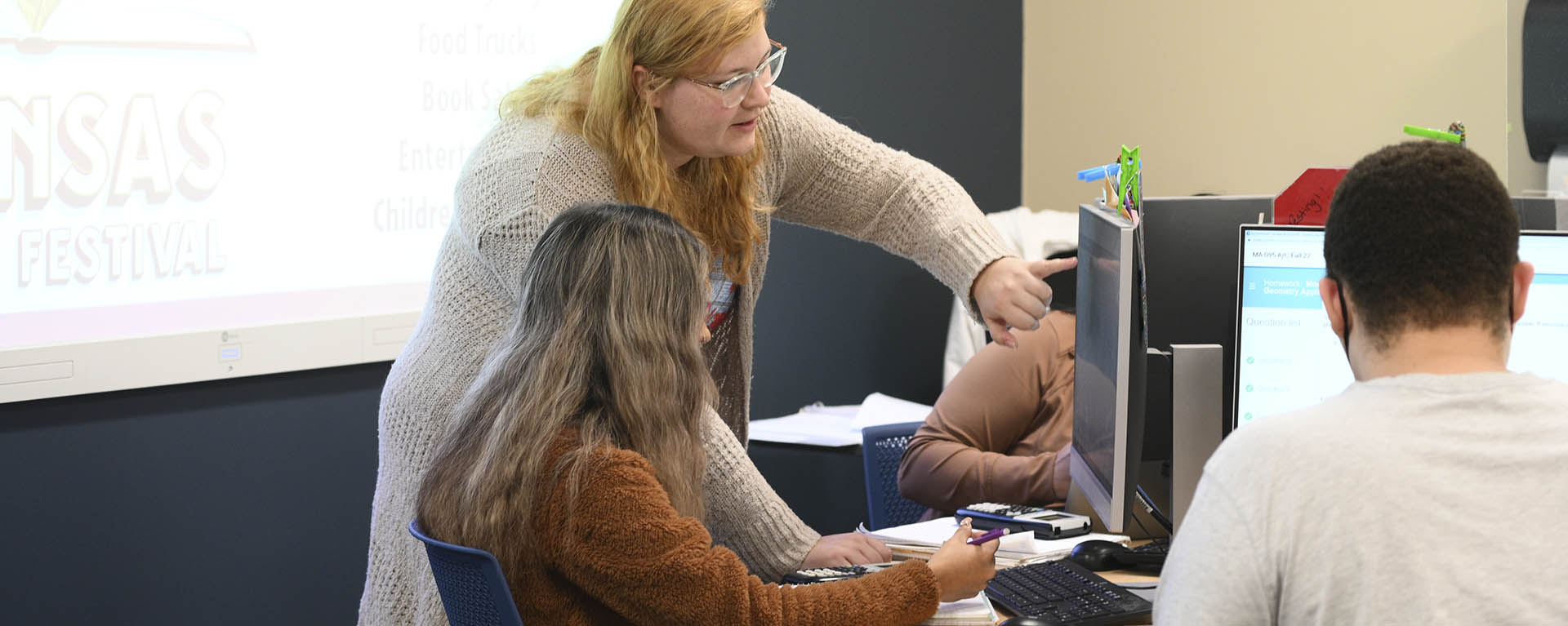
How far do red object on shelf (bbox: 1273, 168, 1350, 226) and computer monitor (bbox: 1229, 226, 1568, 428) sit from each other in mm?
236

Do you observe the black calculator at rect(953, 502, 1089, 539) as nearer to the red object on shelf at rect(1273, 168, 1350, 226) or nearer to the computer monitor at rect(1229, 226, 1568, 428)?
the computer monitor at rect(1229, 226, 1568, 428)

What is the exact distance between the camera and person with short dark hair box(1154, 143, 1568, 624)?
964 mm

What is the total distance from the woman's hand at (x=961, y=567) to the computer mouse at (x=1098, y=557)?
237mm

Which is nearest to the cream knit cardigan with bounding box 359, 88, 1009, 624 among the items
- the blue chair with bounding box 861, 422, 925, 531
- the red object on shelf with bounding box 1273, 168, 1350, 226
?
the red object on shelf with bounding box 1273, 168, 1350, 226

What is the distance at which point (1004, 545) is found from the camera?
1882mm

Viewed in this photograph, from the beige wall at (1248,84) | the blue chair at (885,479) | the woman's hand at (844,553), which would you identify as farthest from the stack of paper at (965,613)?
the beige wall at (1248,84)

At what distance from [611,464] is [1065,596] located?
0.58 meters

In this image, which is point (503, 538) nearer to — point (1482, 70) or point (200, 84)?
point (200, 84)

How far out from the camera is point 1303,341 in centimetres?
172

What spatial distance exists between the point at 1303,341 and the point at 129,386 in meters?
2.17

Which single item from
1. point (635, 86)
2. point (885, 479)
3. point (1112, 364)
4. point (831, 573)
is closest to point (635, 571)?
point (831, 573)

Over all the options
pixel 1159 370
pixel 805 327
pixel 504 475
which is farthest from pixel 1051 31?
pixel 504 475

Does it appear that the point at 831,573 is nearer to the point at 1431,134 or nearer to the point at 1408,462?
the point at 1408,462

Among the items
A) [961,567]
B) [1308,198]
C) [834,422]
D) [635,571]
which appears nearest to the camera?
[635,571]
